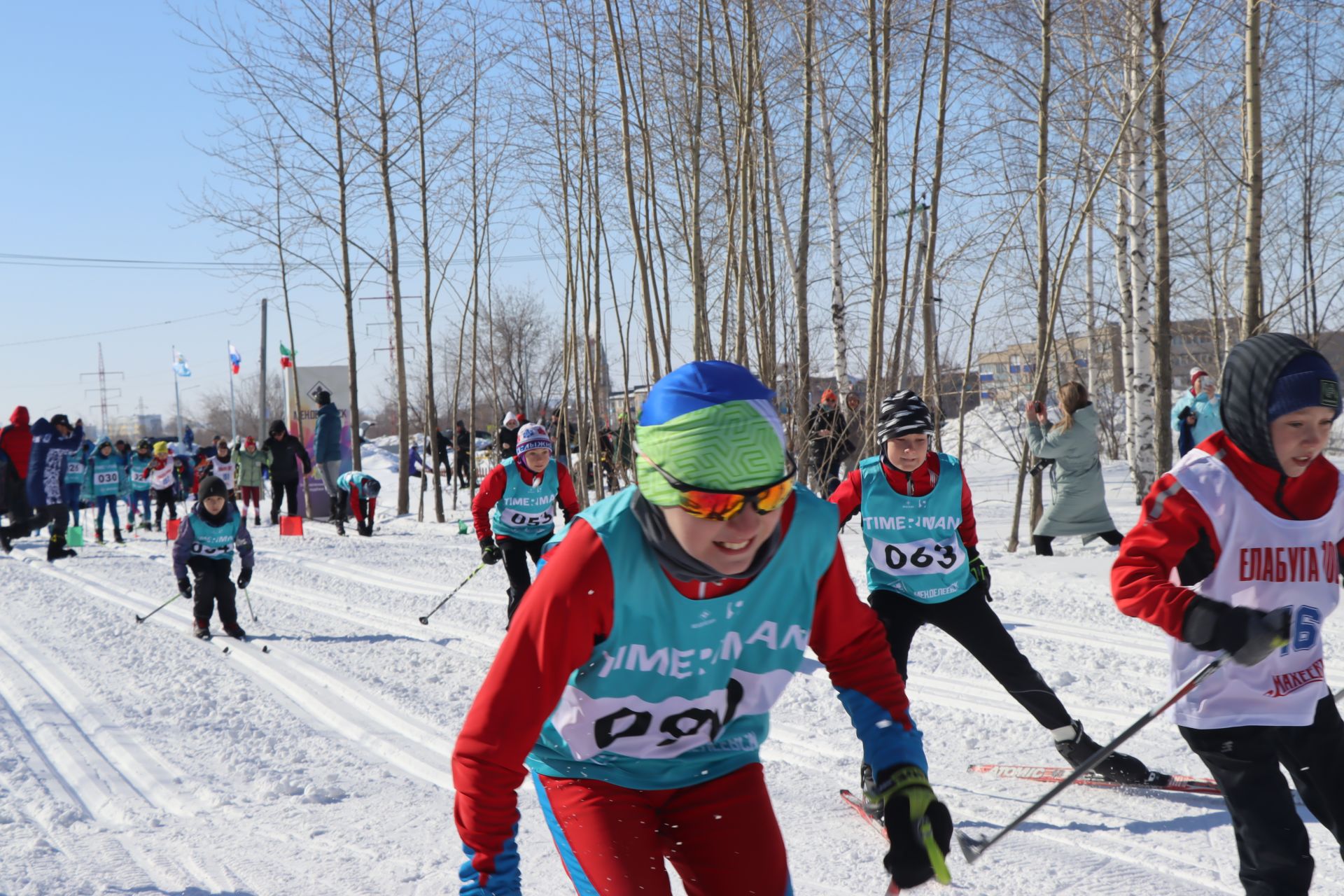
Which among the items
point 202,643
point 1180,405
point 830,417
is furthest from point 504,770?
point 1180,405

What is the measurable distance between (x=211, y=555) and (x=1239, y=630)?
8194 mm

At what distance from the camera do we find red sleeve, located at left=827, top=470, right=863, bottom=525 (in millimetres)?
4887

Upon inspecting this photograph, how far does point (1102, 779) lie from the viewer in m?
4.41

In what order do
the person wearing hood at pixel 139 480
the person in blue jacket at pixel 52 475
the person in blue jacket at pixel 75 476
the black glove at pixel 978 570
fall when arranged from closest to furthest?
the black glove at pixel 978 570 < the person in blue jacket at pixel 52 475 < the person in blue jacket at pixel 75 476 < the person wearing hood at pixel 139 480

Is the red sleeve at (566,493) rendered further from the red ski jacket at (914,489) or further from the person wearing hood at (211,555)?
the red ski jacket at (914,489)

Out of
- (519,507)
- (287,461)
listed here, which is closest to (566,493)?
(519,507)

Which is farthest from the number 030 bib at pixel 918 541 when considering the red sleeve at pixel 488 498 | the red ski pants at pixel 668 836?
the red sleeve at pixel 488 498

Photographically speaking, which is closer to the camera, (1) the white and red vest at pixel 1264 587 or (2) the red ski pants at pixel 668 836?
(2) the red ski pants at pixel 668 836

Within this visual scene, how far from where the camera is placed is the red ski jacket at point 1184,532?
2670 mm

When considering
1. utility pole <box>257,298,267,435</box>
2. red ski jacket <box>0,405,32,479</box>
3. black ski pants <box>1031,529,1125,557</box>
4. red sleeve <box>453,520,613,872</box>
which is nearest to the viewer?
red sleeve <box>453,520,613,872</box>

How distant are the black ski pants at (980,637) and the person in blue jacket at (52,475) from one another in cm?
1275

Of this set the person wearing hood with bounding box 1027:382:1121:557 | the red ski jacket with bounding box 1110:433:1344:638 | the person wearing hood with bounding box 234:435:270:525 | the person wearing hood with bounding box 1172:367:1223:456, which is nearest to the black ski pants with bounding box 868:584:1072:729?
the red ski jacket with bounding box 1110:433:1344:638

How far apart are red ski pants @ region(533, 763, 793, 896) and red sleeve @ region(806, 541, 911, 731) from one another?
31 centimetres

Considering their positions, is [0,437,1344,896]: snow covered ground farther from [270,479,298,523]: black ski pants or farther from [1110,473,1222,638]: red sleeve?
[270,479,298,523]: black ski pants
